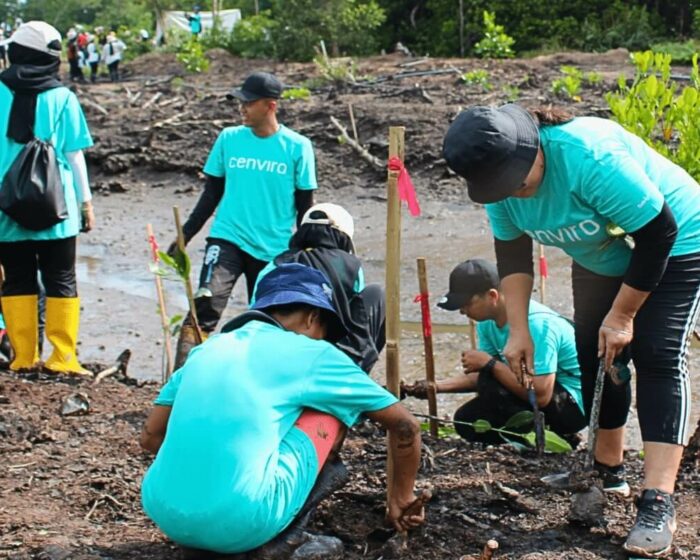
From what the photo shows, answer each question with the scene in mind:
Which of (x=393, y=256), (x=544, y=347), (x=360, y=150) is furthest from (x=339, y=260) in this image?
(x=360, y=150)

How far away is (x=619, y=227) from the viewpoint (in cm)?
362

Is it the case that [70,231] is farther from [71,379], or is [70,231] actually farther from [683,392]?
[683,392]

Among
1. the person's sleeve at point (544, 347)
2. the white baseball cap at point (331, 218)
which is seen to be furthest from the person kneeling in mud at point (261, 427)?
the white baseball cap at point (331, 218)

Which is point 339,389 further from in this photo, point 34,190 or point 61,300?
point 61,300

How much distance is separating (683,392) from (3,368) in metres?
4.21

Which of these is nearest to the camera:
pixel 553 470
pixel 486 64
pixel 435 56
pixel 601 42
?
pixel 553 470

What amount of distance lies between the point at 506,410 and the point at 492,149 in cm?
214

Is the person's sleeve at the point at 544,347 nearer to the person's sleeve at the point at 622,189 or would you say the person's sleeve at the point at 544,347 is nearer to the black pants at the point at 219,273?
the person's sleeve at the point at 622,189

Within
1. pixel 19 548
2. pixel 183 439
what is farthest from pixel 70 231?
pixel 183 439

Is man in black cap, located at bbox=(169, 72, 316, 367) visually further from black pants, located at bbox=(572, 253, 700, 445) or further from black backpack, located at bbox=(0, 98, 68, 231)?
black pants, located at bbox=(572, 253, 700, 445)

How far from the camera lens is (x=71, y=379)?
6.32 m

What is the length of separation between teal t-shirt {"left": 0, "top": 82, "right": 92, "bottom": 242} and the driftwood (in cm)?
830

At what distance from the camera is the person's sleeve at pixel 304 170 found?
630 centimetres

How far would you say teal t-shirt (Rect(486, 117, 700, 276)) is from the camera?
11.3 ft
